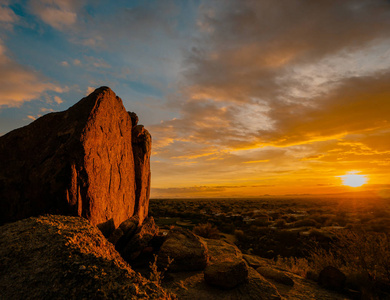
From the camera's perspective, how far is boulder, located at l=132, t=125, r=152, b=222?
10648 mm

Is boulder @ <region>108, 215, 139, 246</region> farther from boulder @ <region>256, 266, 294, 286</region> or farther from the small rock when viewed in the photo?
boulder @ <region>256, 266, 294, 286</region>

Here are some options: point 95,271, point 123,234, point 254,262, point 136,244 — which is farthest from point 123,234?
point 254,262

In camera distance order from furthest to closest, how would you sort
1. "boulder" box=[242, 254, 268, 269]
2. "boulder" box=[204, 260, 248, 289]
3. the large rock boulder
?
"boulder" box=[242, 254, 268, 269]
"boulder" box=[204, 260, 248, 289]
the large rock boulder

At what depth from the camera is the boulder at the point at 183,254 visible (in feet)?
24.2

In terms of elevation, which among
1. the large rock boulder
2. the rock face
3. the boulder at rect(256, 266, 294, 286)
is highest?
the rock face

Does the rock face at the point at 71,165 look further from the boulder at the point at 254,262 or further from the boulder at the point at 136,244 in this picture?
the boulder at the point at 254,262

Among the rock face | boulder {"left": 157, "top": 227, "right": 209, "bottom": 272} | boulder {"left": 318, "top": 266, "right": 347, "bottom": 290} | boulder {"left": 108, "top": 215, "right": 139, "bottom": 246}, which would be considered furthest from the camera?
boulder {"left": 318, "top": 266, "right": 347, "bottom": 290}

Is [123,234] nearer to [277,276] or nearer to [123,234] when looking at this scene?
[123,234]

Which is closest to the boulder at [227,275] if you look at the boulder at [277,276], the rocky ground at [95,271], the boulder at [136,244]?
the rocky ground at [95,271]

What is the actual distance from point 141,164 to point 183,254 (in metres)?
5.02

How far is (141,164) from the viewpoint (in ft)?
35.6

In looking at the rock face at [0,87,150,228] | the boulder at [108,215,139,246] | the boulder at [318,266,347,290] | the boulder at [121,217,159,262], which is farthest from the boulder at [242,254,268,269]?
the rock face at [0,87,150,228]

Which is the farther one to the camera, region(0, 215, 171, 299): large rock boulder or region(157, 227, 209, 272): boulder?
region(157, 227, 209, 272): boulder

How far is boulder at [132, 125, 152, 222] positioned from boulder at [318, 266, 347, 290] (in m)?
8.17
